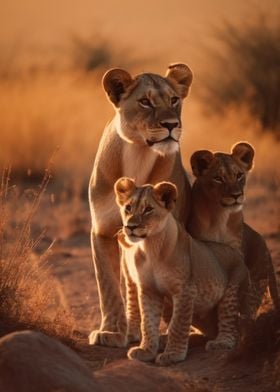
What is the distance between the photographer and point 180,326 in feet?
25.9

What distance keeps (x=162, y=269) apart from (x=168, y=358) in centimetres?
54

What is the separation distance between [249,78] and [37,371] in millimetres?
15002

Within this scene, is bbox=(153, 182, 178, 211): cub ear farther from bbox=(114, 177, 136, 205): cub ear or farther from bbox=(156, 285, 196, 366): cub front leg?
bbox=(156, 285, 196, 366): cub front leg

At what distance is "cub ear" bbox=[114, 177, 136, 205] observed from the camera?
311 inches

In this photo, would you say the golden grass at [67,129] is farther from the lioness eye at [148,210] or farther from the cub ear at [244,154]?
the lioness eye at [148,210]

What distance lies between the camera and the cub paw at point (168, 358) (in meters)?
7.81

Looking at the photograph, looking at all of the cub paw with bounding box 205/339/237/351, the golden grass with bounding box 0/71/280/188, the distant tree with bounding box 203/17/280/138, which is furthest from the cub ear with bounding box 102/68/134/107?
the distant tree with bounding box 203/17/280/138

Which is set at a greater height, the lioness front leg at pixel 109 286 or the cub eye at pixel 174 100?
the cub eye at pixel 174 100

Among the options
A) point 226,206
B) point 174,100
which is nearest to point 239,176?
point 226,206

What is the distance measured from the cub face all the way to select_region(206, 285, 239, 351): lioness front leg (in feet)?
2.66

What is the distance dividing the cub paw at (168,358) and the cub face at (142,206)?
2.44 feet

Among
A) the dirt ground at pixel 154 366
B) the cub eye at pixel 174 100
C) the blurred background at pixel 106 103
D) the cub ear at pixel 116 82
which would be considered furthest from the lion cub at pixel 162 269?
the blurred background at pixel 106 103

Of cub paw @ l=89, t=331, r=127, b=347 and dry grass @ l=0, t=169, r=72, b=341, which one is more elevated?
dry grass @ l=0, t=169, r=72, b=341

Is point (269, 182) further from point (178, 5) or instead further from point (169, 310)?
point (178, 5)
